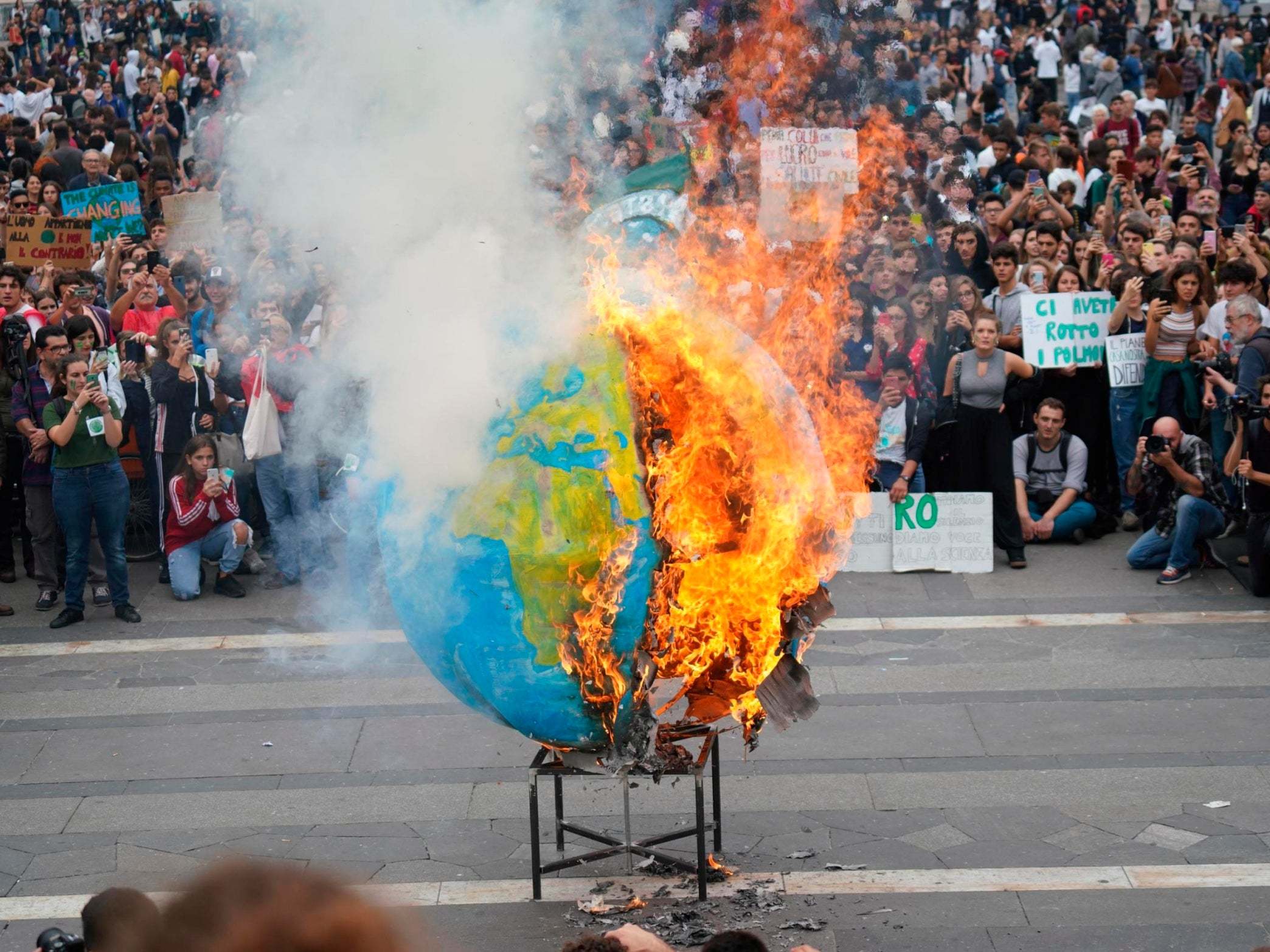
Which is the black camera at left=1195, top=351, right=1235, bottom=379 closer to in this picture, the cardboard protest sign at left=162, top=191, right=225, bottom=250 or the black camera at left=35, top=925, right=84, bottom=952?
the cardboard protest sign at left=162, top=191, right=225, bottom=250

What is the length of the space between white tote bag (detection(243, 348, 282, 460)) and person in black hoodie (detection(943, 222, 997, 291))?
5.41 meters

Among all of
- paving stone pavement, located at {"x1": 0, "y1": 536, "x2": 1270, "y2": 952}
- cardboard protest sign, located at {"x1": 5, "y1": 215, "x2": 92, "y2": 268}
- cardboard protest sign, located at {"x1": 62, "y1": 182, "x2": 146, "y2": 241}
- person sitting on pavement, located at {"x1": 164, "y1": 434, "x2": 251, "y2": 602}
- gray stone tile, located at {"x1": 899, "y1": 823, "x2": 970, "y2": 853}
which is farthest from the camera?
cardboard protest sign, located at {"x1": 62, "y1": 182, "x2": 146, "y2": 241}

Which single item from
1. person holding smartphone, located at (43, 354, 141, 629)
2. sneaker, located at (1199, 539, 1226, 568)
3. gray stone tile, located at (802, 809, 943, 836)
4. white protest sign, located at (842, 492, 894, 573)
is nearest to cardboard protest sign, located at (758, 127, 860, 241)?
white protest sign, located at (842, 492, 894, 573)

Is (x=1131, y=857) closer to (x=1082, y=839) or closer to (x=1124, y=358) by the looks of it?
(x=1082, y=839)

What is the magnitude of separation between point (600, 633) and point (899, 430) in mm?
6096

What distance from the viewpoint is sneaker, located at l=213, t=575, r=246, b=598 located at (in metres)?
11.3

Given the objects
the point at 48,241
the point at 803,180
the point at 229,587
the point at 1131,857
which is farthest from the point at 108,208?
the point at 1131,857

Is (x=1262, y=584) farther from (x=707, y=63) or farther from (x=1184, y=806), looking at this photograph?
(x=707, y=63)

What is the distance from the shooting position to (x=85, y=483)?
10.7 m

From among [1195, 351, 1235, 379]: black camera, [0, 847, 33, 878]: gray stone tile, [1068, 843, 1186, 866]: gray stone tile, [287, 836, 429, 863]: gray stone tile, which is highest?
[1195, 351, 1235, 379]: black camera

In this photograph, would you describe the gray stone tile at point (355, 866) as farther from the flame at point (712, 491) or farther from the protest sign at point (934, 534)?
the protest sign at point (934, 534)

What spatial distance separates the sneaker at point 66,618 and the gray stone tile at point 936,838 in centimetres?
603

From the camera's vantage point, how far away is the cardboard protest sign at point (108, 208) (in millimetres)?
14539

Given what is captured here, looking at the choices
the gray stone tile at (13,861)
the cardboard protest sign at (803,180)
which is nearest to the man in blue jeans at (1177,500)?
the cardboard protest sign at (803,180)
